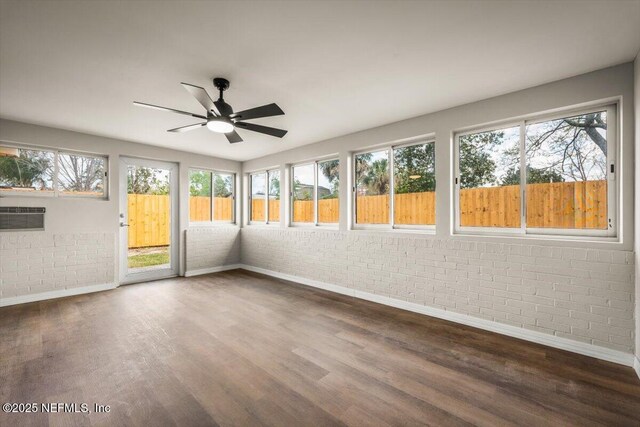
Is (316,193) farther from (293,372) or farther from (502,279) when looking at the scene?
(293,372)

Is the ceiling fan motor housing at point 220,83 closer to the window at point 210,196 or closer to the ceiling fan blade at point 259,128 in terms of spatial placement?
the ceiling fan blade at point 259,128

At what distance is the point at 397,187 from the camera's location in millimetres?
4379

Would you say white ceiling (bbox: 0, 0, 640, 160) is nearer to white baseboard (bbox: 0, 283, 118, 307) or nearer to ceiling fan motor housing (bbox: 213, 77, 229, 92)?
ceiling fan motor housing (bbox: 213, 77, 229, 92)

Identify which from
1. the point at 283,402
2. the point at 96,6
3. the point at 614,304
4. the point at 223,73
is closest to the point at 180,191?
the point at 223,73

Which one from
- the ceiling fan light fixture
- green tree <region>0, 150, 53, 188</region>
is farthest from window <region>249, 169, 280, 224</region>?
green tree <region>0, 150, 53, 188</region>

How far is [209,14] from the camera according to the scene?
1.95 meters

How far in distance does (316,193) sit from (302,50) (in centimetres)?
330

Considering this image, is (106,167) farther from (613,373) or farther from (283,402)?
(613,373)

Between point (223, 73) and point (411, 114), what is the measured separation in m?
2.46

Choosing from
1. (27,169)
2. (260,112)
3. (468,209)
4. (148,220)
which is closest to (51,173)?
(27,169)

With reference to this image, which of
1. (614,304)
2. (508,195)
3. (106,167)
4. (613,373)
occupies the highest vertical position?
(106,167)

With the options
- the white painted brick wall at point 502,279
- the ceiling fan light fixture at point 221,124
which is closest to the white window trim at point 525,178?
the white painted brick wall at point 502,279

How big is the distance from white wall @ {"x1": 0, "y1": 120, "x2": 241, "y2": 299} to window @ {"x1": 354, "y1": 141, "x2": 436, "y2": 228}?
3.42m

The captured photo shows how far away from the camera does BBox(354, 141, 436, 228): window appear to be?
403 centimetres
